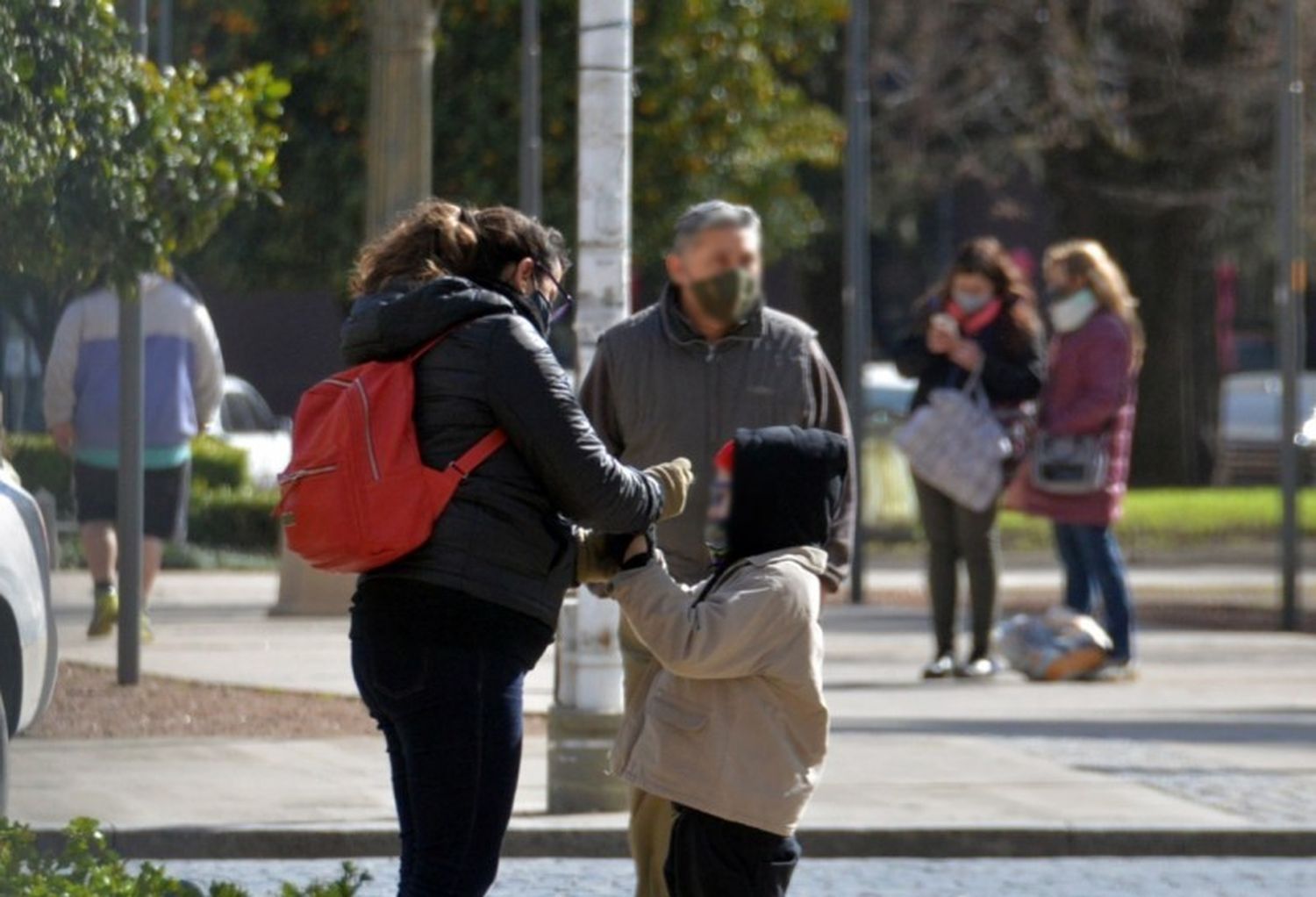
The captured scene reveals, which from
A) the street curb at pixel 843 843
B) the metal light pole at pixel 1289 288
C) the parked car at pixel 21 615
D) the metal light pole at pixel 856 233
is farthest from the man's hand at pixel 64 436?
the metal light pole at pixel 856 233

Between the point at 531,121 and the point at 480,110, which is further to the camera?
the point at 480,110

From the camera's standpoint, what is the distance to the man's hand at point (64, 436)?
29.3 ft

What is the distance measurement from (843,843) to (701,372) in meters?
2.24

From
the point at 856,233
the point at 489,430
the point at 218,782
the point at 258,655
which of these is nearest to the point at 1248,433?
the point at 856,233

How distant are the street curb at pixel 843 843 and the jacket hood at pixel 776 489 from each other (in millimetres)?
3253

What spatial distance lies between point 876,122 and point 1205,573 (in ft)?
44.1

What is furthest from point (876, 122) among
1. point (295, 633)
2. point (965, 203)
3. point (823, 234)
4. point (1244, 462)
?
point (295, 633)

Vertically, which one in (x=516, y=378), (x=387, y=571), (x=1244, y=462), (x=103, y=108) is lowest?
(x=1244, y=462)

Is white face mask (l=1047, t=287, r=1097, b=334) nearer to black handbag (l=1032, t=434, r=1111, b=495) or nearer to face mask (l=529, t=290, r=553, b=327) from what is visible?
black handbag (l=1032, t=434, r=1111, b=495)

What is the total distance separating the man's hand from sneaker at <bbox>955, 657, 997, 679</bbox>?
14.4 ft

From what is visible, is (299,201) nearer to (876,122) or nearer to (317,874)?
(876,122)

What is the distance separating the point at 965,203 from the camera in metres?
51.4

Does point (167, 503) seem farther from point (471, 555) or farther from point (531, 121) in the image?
point (471, 555)

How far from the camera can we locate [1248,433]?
124ft
